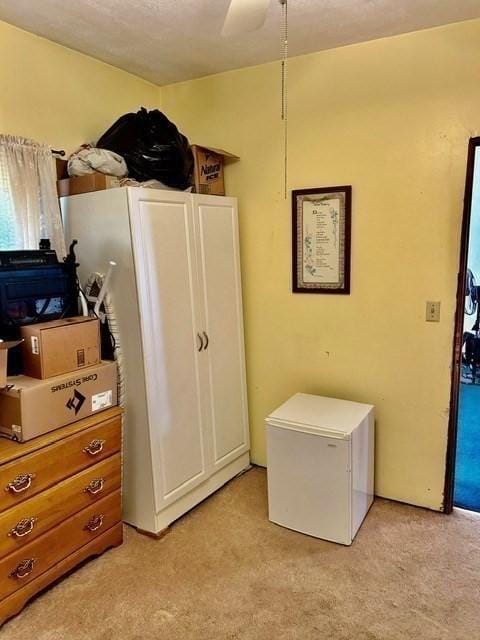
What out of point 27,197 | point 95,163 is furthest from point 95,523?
point 95,163

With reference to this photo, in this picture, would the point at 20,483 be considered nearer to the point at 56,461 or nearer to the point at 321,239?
the point at 56,461

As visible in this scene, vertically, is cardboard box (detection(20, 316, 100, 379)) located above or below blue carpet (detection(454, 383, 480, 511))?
above

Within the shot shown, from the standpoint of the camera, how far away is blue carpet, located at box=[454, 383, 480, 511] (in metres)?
2.83

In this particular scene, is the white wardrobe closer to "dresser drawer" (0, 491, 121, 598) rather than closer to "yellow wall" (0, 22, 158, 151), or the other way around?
"dresser drawer" (0, 491, 121, 598)

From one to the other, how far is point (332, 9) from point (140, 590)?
2.72 meters

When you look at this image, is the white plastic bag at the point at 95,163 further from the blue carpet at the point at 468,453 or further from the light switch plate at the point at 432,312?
the blue carpet at the point at 468,453

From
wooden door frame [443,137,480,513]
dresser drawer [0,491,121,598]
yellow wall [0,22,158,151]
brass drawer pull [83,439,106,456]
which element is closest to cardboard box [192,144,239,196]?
yellow wall [0,22,158,151]

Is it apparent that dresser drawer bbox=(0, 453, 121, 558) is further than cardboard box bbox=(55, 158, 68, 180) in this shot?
No

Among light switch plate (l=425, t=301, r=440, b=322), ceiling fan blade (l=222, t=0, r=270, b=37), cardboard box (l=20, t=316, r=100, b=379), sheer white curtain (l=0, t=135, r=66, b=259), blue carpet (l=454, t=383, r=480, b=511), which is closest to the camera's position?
ceiling fan blade (l=222, t=0, r=270, b=37)

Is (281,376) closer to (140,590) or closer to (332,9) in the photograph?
(140,590)

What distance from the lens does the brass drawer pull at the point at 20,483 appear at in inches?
73.4

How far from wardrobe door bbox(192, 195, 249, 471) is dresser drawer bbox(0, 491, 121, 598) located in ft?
2.42

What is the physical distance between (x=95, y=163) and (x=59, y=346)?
3.21 feet

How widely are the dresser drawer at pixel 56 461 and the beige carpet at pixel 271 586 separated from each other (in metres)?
0.51
